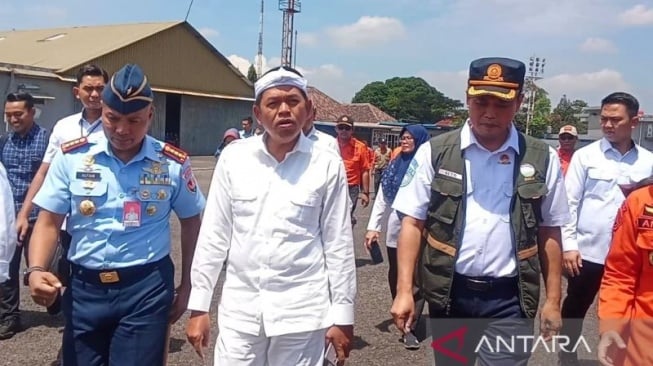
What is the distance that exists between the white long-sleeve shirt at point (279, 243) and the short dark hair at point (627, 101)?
2712 mm

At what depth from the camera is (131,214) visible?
2.91 metres

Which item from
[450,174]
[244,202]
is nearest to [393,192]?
[450,174]

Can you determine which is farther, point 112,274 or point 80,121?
point 80,121

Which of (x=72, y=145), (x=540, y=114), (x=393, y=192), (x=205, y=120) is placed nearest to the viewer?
(x=72, y=145)

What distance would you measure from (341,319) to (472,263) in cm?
63

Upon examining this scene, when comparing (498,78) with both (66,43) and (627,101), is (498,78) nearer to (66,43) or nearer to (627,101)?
(627,101)

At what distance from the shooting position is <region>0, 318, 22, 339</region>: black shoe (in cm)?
508

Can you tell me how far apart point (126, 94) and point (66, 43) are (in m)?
32.4

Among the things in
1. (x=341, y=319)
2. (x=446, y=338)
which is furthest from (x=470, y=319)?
(x=341, y=319)

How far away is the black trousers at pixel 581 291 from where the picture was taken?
183 inches

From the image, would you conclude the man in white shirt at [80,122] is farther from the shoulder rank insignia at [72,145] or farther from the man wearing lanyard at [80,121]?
the shoulder rank insignia at [72,145]

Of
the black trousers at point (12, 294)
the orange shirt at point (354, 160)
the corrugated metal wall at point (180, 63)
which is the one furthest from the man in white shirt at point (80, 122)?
the corrugated metal wall at point (180, 63)

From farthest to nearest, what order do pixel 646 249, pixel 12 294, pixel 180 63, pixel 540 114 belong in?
pixel 540 114 → pixel 180 63 → pixel 12 294 → pixel 646 249

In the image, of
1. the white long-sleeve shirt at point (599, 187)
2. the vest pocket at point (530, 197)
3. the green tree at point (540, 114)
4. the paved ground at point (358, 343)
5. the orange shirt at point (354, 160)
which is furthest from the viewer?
the green tree at point (540, 114)
